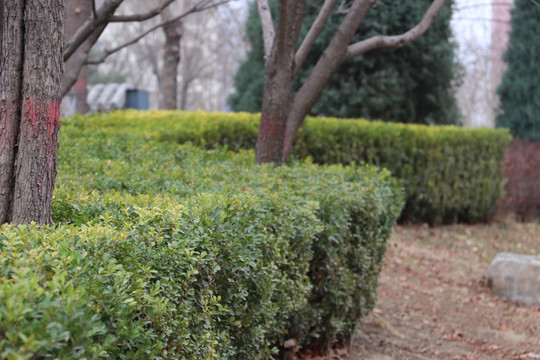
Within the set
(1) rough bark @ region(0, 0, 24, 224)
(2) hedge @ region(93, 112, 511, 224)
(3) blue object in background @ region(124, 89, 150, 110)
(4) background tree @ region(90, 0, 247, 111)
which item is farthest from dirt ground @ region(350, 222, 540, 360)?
(4) background tree @ region(90, 0, 247, 111)

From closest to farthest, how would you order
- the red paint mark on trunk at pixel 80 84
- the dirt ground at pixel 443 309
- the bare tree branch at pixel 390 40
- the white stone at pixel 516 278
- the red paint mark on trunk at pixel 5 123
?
the red paint mark on trunk at pixel 5 123 → the dirt ground at pixel 443 309 → the bare tree branch at pixel 390 40 → the white stone at pixel 516 278 → the red paint mark on trunk at pixel 80 84

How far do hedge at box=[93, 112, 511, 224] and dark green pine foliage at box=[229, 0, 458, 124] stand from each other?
129 centimetres


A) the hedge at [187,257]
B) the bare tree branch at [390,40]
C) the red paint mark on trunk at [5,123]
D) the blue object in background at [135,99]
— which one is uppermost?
the bare tree branch at [390,40]

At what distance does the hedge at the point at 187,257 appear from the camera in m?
1.76

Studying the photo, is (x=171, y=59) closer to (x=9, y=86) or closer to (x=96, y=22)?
(x=96, y=22)

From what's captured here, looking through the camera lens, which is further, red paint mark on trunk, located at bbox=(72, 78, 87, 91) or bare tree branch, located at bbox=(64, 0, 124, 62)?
red paint mark on trunk, located at bbox=(72, 78, 87, 91)

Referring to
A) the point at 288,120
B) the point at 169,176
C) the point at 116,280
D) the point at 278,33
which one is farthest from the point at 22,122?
the point at 288,120

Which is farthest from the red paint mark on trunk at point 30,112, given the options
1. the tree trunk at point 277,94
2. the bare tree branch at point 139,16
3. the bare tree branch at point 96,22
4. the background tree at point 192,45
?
the background tree at point 192,45

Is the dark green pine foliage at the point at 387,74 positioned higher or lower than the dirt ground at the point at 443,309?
higher

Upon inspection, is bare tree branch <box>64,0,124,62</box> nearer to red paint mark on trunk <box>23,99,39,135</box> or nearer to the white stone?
red paint mark on trunk <box>23,99,39,135</box>

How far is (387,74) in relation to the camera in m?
11.3

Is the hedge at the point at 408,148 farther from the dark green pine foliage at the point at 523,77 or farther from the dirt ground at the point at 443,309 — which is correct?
the dark green pine foliage at the point at 523,77

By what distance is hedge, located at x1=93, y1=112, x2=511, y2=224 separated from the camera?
8031 millimetres

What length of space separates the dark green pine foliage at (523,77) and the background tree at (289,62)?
9631mm
